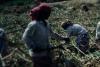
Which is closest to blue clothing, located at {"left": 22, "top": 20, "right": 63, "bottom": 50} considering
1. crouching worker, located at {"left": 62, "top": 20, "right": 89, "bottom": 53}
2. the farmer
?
the farmer

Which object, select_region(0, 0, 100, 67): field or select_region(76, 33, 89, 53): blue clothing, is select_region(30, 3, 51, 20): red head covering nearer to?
select_region(0, 0, 100, 67): field

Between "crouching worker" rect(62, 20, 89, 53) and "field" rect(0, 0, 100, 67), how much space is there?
0.32m

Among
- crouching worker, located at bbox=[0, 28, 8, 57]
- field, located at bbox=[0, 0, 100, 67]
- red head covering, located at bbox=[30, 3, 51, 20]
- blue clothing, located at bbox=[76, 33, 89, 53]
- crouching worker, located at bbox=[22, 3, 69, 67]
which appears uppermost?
red head covering, located at bbox=[30, 3, 51, 20]

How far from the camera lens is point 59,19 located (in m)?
17.8

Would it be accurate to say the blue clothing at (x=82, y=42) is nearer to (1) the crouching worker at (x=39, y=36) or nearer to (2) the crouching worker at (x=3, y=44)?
(2) the crouching worker at (x=3, y=44)

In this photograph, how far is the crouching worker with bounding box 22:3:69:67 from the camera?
23.3 ft

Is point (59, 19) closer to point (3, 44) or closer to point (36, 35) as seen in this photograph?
point (3, 44)

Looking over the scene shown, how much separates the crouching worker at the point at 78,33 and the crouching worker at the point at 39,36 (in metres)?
4.06

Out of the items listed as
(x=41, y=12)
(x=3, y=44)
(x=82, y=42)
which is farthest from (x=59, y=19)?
(x=41, y=12)

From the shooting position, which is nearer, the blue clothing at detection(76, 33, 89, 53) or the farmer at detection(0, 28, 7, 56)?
the farmer at detection(0, 28, 7, 56)

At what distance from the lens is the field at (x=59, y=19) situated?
10158 mm

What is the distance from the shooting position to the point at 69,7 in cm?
2153

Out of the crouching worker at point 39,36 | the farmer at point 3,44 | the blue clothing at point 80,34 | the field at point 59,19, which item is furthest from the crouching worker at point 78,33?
the crouching worker at point 39,36

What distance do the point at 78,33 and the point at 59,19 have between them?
21.0 feet
